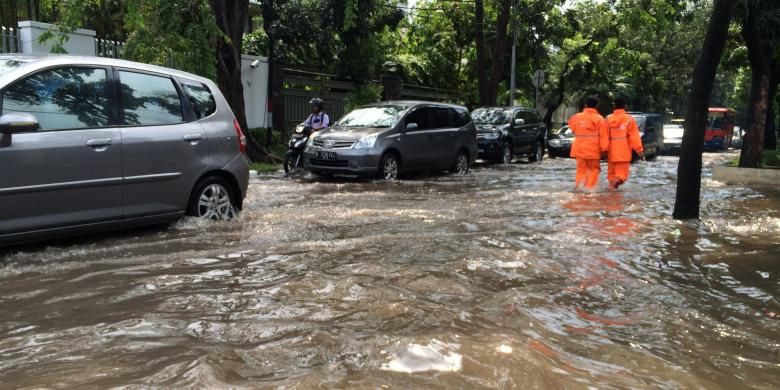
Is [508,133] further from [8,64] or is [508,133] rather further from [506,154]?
[8,64]

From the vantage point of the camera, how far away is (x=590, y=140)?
11164 millimetres

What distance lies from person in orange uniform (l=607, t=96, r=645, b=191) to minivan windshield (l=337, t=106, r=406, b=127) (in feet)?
13.0

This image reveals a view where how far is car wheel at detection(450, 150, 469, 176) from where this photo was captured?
1494 cm

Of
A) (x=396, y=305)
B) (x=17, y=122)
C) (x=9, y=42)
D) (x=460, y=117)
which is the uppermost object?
(x=9, y=42)

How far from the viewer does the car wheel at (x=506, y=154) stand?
1842 centimetres

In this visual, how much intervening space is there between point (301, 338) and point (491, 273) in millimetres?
2027

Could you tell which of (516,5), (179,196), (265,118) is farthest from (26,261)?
(516,5)

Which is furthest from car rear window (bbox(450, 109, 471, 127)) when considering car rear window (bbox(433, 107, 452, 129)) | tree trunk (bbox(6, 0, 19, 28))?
tree trunk (bbox(6, 0, 19, 28))

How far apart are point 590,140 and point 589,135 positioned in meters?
0.08

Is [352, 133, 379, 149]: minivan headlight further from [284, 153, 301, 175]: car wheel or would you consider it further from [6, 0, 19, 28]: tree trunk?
[6, 0, 19, 28]: tree trunk

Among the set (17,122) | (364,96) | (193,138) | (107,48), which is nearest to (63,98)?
(17,122)

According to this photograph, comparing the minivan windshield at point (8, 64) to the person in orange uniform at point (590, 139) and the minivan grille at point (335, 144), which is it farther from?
the person in orange uniform at point (590, 139)

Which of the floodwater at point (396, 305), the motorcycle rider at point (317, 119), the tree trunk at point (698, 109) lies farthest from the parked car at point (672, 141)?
the floodwater at point (396, 305)

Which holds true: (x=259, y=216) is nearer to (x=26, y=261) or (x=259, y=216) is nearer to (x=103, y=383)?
(x=26, y=261)
